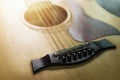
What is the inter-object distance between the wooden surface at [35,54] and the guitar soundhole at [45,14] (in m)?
Answer: 0.06

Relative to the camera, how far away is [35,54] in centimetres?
77

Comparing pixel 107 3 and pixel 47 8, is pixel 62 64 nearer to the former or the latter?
pixel 47 8

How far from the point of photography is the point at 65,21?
925mm

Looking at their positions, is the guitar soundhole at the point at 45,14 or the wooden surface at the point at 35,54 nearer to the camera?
the wooden surface at the point at 35,54

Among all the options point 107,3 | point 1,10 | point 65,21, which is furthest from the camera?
point 107,3

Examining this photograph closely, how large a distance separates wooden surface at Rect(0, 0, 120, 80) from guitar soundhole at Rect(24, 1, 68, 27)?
6 cm

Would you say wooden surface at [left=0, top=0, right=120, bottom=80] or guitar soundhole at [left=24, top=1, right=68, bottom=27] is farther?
guitar soundhole at [left=24, top=1, right=68, bottom=27]

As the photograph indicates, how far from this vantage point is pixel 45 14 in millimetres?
1021

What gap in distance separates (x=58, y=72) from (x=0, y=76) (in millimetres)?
199

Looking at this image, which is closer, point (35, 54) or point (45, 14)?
point (35, 54)

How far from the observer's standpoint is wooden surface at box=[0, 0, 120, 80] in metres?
0.68

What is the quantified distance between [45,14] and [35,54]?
31cm

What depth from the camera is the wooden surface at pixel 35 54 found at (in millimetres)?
680

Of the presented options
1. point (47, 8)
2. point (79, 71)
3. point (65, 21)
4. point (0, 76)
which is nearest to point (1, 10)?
point (47, 8)
